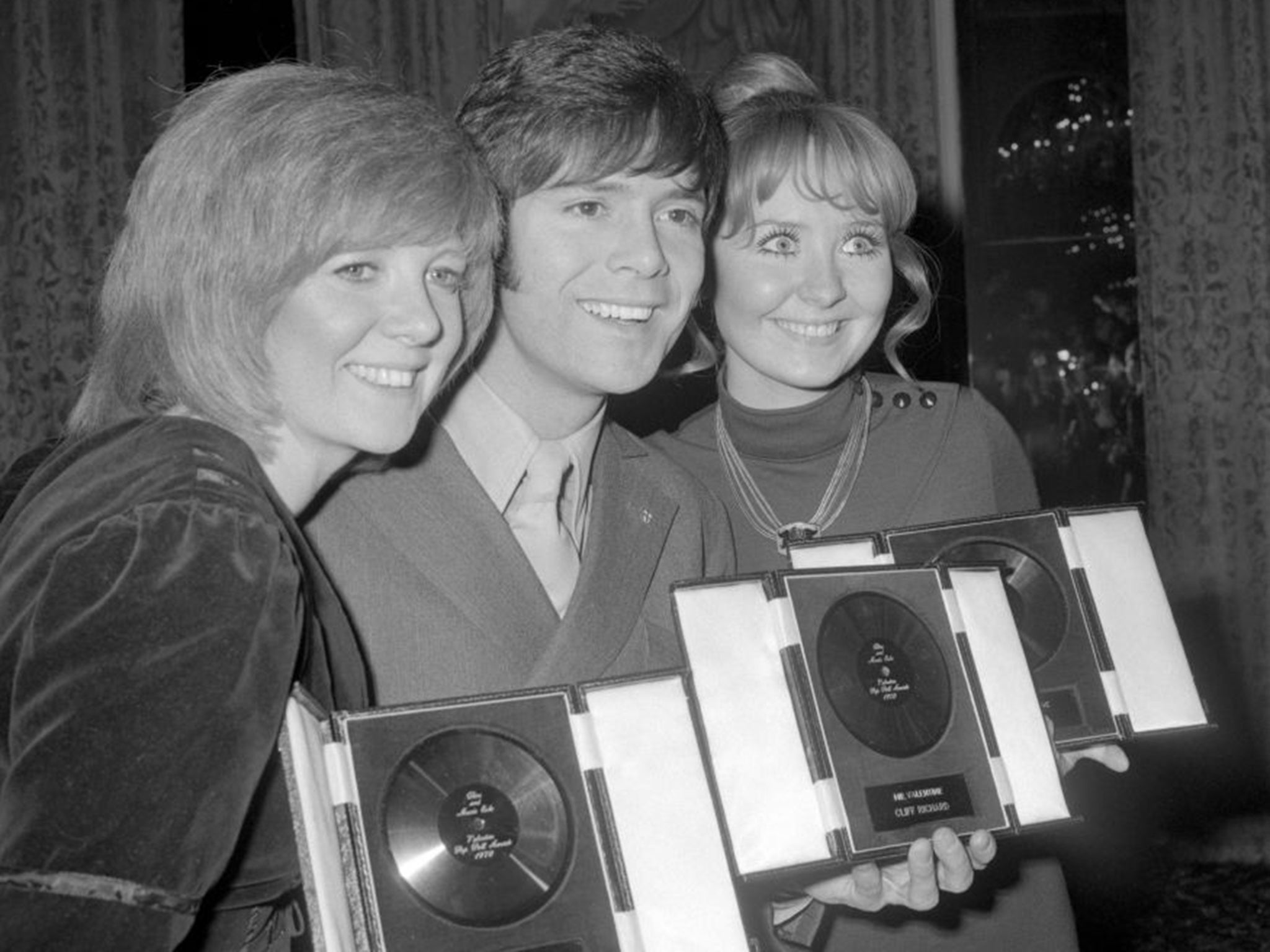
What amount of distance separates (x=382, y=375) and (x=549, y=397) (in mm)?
444

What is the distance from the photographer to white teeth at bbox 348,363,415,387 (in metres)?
1.52

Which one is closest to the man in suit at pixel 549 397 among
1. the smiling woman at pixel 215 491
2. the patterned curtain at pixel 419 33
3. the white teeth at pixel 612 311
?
the white teeth at pixel 612 311

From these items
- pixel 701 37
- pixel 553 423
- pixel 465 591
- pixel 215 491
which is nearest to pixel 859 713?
pixel 465 591

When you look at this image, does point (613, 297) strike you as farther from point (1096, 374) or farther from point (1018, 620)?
point (1096, 374)

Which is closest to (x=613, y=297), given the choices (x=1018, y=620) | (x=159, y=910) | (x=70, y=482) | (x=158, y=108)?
(x=1018, y=620)

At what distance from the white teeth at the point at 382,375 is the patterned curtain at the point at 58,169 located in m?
3.84

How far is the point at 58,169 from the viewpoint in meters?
5.03

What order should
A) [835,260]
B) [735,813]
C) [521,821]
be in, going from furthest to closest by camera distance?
[835,260] → [735,813] → [521,821]

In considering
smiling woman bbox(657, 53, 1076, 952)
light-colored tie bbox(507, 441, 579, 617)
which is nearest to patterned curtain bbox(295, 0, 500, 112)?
smiling woman bbox(657, 53, 1076, 952)

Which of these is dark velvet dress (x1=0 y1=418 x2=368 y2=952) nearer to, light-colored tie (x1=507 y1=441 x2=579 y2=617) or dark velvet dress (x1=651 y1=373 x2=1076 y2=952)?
light-colored tie (x1=507 y1=441 x2=579 y2=617)

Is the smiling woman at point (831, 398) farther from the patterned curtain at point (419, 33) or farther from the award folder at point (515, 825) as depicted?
the patterned curtain at point (419, 33)

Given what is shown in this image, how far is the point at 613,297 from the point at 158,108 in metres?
3.74

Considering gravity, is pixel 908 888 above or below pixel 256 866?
below

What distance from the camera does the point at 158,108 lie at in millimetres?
5051
